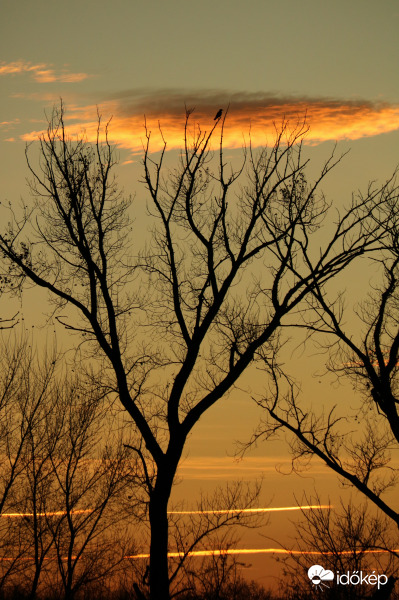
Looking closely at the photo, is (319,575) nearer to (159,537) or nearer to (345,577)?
(345,577)

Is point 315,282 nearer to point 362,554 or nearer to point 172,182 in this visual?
point 172,182

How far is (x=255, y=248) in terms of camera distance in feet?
56.1

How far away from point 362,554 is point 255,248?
7.15 metres

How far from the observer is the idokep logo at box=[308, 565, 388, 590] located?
15.9 meters

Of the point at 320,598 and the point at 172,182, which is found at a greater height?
the point at 172,182

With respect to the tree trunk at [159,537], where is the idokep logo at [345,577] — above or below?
below

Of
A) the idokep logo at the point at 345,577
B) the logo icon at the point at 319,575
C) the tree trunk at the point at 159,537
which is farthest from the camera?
the logo icon at the point at 319,575

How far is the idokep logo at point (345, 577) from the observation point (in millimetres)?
15945

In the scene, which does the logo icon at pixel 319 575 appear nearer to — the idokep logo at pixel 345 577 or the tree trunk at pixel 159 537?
the idokep logo at pixel 345 577

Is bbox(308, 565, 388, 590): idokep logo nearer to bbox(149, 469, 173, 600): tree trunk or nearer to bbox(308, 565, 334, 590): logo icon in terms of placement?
bbox(308, 565, 334, 590): logo icon

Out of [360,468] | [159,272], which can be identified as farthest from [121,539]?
[159,272]

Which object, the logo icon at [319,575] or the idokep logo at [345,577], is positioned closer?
the idokep logo at [345,577]

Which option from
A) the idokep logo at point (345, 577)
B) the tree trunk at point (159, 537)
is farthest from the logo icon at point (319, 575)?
the tree trunk at point (159, 537)

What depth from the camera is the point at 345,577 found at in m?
16.1
